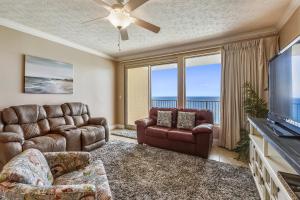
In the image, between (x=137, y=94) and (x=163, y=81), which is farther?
(x=137, y=94)

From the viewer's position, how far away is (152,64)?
16.8 ft

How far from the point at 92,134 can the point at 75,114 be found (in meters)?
0.88

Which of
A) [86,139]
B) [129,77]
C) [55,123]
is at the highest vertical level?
[129,77]

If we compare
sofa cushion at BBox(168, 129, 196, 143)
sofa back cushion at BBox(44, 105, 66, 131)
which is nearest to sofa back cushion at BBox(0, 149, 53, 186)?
sofa back cushion at BBox(44, 105, 66, 131)

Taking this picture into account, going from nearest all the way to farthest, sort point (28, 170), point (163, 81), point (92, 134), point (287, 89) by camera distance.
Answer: point (28, 170) → point (287, 89) → point (92, 134) → point (163, 81)

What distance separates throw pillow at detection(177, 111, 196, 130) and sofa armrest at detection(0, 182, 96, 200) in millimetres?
2857

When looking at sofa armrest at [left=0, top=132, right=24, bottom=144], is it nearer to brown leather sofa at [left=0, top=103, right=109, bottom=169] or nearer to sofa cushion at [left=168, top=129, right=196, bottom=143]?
brown leather sofa at [left=0, top=103, right=109, bottom=169]

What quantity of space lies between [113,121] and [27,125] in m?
2.91

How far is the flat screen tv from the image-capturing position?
1403 mm

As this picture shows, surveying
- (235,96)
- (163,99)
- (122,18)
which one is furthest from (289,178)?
(163,99)

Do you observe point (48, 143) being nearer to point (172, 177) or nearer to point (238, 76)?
point (172, 177)

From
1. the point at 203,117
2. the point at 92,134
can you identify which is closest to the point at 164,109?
the point at 203,117

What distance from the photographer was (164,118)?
3975 millimetres

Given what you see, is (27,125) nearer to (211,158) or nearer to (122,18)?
(122,18)
